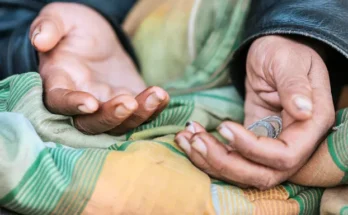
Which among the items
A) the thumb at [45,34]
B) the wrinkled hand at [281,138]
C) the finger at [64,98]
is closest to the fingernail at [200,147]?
the wrinkled hand at [281,138]

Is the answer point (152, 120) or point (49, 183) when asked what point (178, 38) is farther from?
point (49, 183)

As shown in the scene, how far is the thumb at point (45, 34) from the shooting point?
539 mm

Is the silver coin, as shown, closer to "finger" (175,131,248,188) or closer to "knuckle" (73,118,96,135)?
"finger" (175,131,248,188)

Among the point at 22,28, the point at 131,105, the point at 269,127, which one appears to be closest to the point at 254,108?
the point at 269,127

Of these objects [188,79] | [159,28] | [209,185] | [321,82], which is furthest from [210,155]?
[159,28]

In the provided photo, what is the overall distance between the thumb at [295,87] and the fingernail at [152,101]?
121 mm

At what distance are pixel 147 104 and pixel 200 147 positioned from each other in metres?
0.07

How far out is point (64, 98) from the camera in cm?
48

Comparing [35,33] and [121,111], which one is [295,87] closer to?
[121,111]

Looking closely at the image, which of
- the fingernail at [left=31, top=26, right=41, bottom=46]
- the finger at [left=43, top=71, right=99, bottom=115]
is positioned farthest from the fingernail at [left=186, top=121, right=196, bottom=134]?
the fingernail at [left=31, top=26, right=41, bottom=46]

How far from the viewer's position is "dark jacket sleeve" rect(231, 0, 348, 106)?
20.3 inches

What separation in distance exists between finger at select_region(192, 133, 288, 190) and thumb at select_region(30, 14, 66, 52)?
0.73 feet

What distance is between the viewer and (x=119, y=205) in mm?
402

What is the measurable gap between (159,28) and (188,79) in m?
A: 0.13
